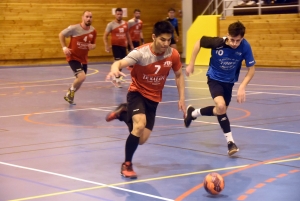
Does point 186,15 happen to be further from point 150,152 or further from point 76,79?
point 150,152

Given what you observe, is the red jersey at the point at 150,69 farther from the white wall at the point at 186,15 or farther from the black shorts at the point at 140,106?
the white wall at the point at 186,15

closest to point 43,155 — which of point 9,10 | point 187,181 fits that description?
point 187,181

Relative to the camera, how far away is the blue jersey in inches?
315

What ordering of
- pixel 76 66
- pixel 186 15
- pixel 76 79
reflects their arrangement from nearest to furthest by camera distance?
1. pixel 76 79
2. pixel 76 66
3. pixel 186 15

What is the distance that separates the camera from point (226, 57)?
8055 mm

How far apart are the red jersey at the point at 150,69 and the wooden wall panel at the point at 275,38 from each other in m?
16.3

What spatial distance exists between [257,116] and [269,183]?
4858 mm

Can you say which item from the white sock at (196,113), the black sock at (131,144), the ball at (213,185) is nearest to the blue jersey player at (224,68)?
the white sock at (196,113)

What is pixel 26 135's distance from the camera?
30.3 ft

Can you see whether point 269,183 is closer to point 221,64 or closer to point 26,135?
point 221,64

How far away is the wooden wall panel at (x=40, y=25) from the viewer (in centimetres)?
2575

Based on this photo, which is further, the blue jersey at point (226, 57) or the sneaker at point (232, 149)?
the blue jersey at point (226, 57)

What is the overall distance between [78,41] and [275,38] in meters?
11.8

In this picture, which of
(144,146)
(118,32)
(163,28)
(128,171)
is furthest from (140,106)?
(118,32)
